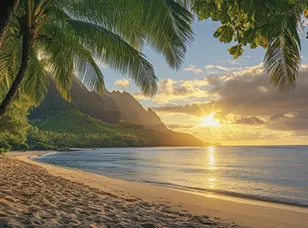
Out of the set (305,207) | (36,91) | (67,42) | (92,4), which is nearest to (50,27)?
(67,42)

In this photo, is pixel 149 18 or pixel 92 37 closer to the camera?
pixel 149 18

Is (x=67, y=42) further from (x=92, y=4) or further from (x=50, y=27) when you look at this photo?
(x=92, y=4)

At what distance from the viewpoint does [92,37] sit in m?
7.58

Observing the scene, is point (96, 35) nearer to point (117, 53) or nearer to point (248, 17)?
point (117, 53)

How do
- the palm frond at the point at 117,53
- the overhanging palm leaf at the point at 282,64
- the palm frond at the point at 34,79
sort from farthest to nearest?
the palm frond at the point at 34,79 < the palm frond at the point at 117,53 < the overhanging palm leaf at the point at 282,64

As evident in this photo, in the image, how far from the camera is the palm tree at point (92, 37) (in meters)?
5.62

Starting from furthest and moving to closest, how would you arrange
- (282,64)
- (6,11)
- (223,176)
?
(223,176), (282,64), (6,11)

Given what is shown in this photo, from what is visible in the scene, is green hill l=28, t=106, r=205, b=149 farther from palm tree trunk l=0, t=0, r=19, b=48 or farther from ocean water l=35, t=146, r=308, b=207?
palm tree trunk l=0, t=0, r=19, b=48

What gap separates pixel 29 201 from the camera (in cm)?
573

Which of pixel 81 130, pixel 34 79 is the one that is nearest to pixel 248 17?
pixel 34 79

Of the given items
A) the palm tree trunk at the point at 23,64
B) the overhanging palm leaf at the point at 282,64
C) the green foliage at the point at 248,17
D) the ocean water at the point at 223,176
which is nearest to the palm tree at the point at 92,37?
the palm tree trunk at the point at 23,64

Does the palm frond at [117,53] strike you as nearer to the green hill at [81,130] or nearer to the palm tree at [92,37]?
the palm tree at [92,37]

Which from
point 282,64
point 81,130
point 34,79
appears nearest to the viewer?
point 282,64

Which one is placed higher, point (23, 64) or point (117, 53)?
point (117, 53)
